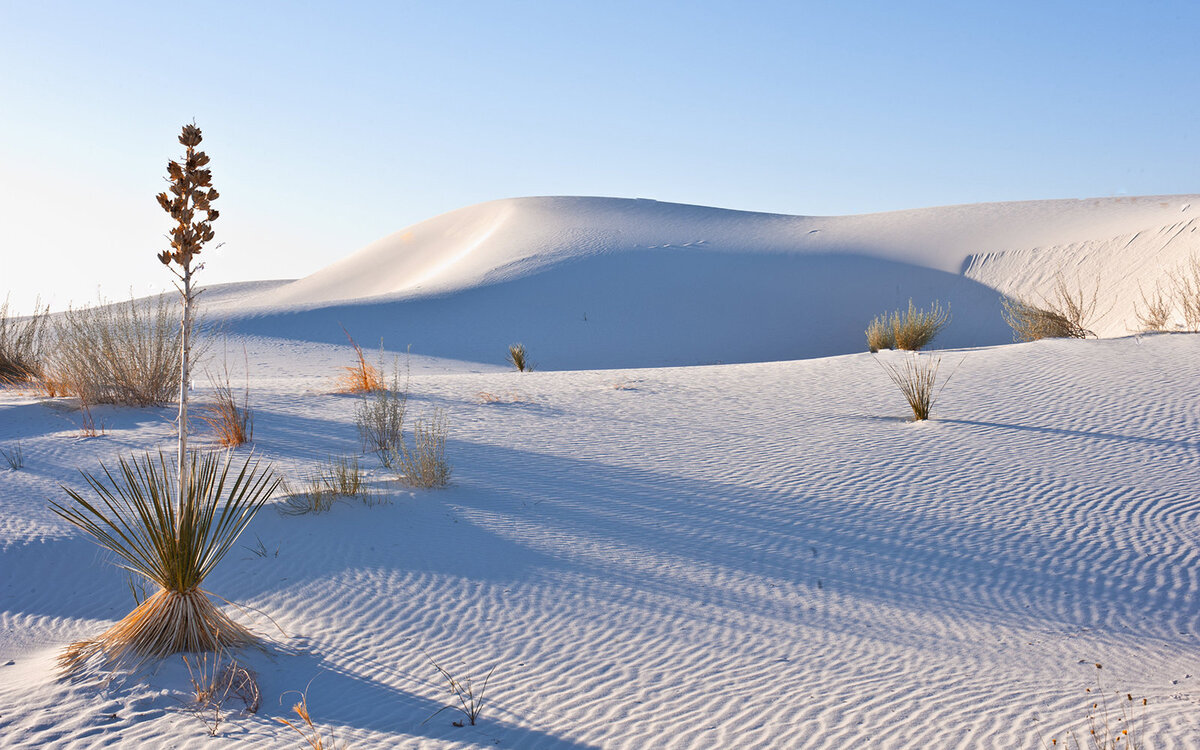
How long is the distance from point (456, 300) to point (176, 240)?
25279 mm

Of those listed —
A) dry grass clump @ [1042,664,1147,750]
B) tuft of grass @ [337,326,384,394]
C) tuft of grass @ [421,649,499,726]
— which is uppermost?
tuft of grass @ [337,326,384,394]

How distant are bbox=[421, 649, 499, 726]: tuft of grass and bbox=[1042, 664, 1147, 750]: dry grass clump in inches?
93.3

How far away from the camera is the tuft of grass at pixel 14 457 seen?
760cm

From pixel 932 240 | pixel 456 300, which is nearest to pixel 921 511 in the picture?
pixel 456 300

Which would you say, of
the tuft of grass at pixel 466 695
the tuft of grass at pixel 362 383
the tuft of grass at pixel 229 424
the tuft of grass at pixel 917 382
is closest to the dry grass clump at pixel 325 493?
the tuft of grass at pixel 229 424

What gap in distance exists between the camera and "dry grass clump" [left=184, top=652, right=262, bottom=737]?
348cm

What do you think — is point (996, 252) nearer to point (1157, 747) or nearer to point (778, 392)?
point (778, 392)

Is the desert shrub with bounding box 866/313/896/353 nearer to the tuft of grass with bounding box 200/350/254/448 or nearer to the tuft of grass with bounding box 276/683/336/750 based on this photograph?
the tuft of grass with bounding box 200/350/254/448

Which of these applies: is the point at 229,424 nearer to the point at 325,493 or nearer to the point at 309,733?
the point at 325,493

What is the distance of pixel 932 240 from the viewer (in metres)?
33.6

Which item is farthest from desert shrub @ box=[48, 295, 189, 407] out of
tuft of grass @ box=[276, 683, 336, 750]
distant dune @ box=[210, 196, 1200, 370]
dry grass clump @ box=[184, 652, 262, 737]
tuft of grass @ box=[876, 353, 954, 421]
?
distant dune @ box=[210, 196, 1200, 370]

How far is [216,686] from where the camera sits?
3.73m

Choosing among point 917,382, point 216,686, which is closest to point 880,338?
point 917,382

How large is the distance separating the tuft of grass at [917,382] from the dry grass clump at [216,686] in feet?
24.3
